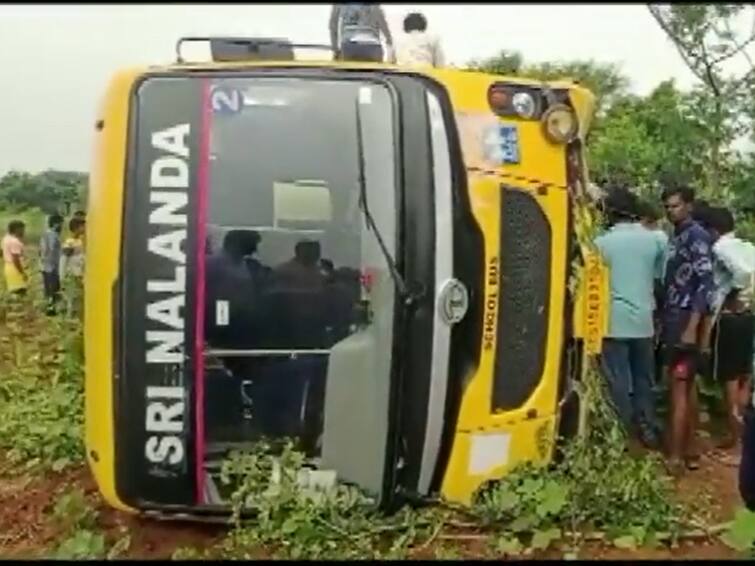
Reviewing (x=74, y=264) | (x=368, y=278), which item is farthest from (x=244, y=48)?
(x=74, y=264)

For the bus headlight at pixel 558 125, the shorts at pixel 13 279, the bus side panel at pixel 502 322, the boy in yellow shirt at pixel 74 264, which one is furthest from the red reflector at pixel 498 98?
the shorts at pixel 13 279

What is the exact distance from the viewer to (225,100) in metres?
4.78

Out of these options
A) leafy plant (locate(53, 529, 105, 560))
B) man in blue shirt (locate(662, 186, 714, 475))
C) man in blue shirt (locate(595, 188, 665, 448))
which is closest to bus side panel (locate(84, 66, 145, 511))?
leafy plant (locate(53, 529, 105, 560))

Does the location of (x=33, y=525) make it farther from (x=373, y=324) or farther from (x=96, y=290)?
(x=373, y=324)

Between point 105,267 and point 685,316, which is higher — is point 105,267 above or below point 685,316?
above

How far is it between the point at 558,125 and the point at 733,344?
1.98 meters

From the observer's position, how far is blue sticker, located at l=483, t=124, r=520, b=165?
494cm

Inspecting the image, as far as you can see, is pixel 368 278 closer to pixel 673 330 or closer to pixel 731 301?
pixel 673 330

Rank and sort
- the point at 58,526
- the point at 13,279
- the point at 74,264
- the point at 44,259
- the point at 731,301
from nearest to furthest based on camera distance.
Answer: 1. the point at 58,526
2. the point at 731,301
3. the point at 74,264
4. the point at 44,259
5. the point at 13,279

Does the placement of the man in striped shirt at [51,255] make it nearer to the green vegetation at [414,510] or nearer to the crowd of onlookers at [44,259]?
the crowd of onlookers at [44,259]

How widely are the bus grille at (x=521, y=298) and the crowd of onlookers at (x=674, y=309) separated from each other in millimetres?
1109

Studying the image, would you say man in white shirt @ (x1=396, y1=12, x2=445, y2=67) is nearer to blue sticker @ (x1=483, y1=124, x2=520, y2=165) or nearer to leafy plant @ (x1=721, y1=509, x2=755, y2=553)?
blue sticker @ (x1=483, y1=124, x2=520, y2=165)

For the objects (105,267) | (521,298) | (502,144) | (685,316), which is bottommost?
(685,316)

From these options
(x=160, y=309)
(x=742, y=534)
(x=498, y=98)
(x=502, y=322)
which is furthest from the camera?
(x=498, y=98)
